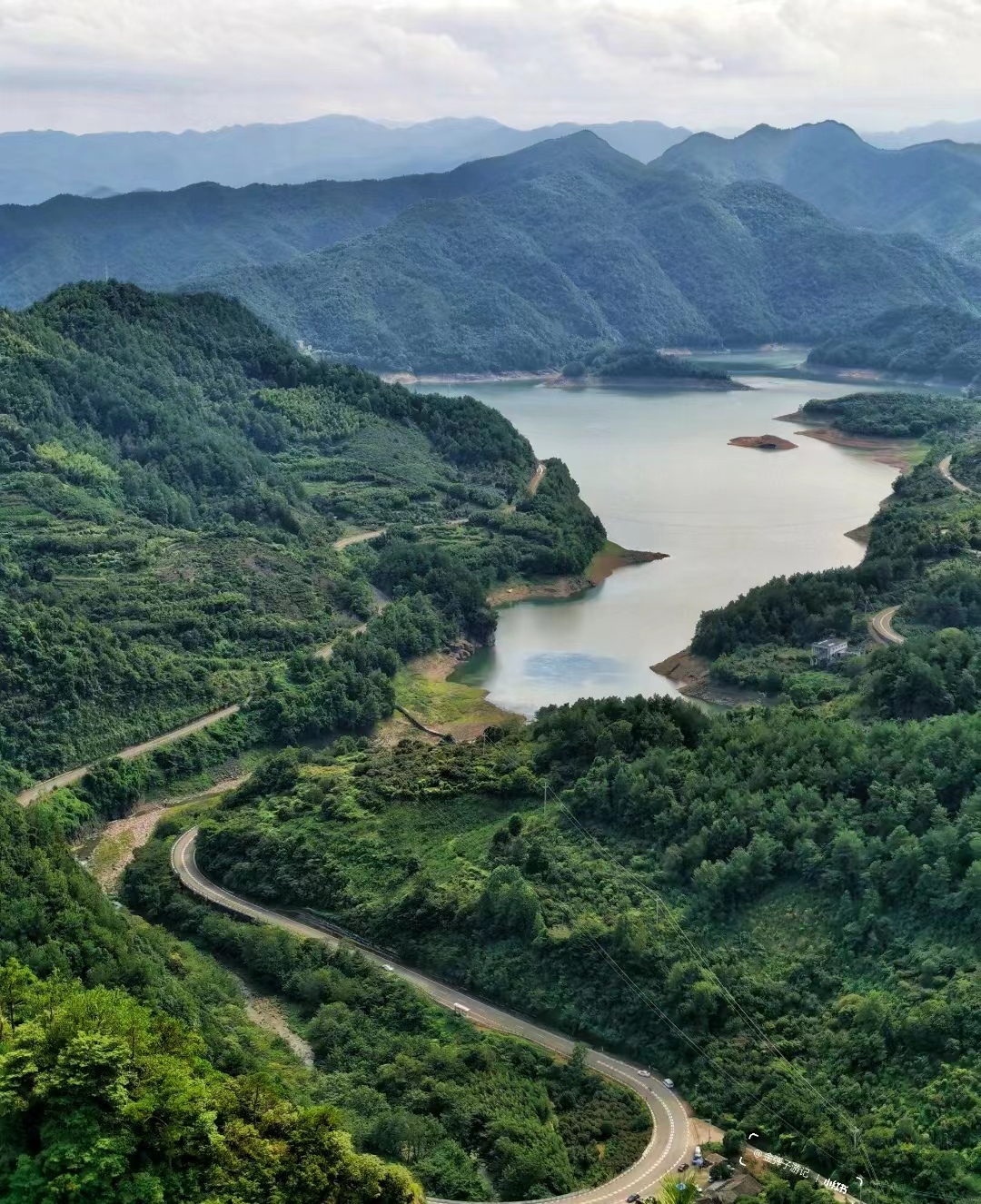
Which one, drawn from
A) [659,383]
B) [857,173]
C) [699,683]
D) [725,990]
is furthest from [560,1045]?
[857,173]

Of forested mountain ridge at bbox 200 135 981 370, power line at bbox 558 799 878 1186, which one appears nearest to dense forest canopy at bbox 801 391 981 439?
forested mountain ridge at bbox 200 135 981 370

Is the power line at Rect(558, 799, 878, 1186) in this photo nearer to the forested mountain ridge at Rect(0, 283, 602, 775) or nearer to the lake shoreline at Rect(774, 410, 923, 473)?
the forested mountain ridge at Rect(0, 283, 602, 775)

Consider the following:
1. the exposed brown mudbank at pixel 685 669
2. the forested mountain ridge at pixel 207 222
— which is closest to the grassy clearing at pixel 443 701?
the exposed brown mudbank at pixel 685 669

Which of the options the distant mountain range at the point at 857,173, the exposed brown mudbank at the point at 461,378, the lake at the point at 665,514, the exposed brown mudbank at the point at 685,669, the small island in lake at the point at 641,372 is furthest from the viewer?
the distant mountain range at the point at 857,173

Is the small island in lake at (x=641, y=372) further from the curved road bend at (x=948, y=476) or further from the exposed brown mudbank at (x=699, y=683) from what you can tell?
the exposed brown mudbank at (x=699, y=683)

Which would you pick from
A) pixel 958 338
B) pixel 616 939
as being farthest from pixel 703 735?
pixel 958 338

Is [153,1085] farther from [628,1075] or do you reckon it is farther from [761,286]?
[761,286]
